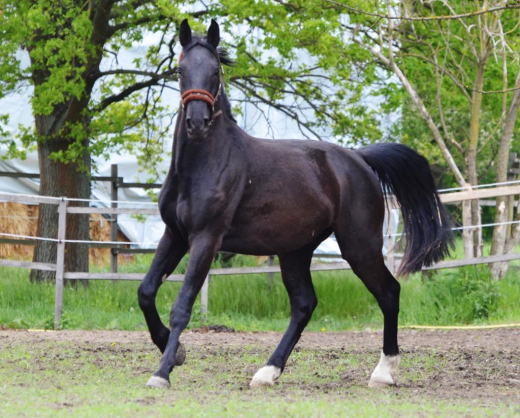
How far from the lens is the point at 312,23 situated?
420 inches

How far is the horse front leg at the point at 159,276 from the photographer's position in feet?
18.7

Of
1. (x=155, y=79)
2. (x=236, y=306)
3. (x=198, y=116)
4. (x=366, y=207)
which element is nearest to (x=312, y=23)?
(x=155, y=79)

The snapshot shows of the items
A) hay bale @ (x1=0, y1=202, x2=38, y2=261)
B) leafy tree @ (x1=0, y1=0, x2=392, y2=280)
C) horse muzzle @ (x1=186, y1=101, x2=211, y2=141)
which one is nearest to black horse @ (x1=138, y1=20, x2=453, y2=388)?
horse muzzle @ (x1=186, y1=101, x2=211, y2=141)

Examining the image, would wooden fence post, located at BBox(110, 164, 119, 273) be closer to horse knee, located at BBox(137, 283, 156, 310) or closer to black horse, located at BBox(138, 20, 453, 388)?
black horse, located at BBox(138, 20, 453, 388)

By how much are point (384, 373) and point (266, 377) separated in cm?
91

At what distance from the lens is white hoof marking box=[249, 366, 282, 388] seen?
18.9 feet

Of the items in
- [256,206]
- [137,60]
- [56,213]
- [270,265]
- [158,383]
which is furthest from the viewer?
[137,60]

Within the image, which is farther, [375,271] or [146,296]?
[375,271]

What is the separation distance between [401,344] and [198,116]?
4.49m

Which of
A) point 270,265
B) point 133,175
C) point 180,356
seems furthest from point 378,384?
point 133,175

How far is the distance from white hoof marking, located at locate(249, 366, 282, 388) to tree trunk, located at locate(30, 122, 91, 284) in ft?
23.7

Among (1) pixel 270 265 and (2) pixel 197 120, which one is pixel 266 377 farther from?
(1) pixel 270 265

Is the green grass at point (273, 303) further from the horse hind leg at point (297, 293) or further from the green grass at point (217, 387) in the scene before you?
the horse hind leg at point (297, 293)

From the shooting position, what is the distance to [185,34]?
5711mm
